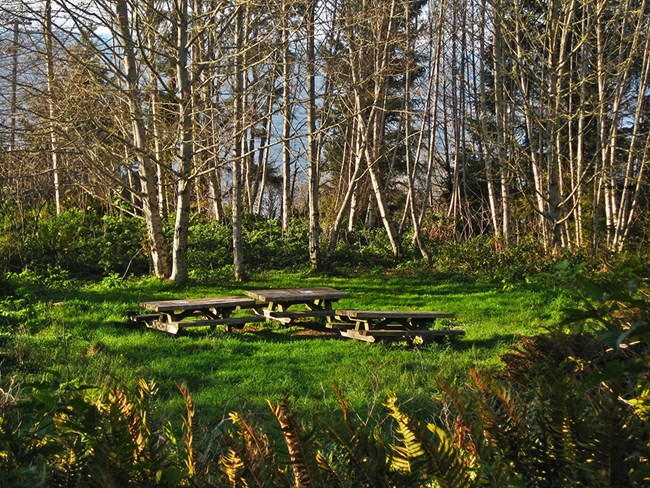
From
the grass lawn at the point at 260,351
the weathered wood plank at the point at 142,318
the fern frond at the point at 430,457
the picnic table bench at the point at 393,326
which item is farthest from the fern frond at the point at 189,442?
the weathered wood plank at the point at 142,318

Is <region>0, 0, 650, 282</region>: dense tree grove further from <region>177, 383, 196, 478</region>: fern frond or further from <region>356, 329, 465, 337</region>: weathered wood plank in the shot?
<region>177, 383, 196, 478</region>: fern frond

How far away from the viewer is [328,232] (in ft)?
62.0

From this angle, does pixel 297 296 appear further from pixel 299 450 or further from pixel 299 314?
pixel 299 450

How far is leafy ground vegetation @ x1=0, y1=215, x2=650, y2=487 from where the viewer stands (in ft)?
4.63

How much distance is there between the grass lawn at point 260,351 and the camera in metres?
6.33

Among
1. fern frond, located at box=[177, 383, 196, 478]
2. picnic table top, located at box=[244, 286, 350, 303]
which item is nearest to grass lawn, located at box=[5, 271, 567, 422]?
picnic table top, located at box=[244, 286, 350, 303]

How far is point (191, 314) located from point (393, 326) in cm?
293

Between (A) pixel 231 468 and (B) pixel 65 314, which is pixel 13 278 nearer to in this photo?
(B) pixel 65 314

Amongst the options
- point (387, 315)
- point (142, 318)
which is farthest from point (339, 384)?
point (142, 318)

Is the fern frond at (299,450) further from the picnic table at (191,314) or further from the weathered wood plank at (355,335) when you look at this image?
the picnic table at (191,314)

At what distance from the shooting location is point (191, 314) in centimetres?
1013

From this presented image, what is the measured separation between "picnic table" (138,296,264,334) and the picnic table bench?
1413 millimetres

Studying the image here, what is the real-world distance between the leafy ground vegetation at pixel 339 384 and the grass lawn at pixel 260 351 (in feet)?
0.14

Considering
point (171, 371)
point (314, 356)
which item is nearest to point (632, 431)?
point (171, 371)
